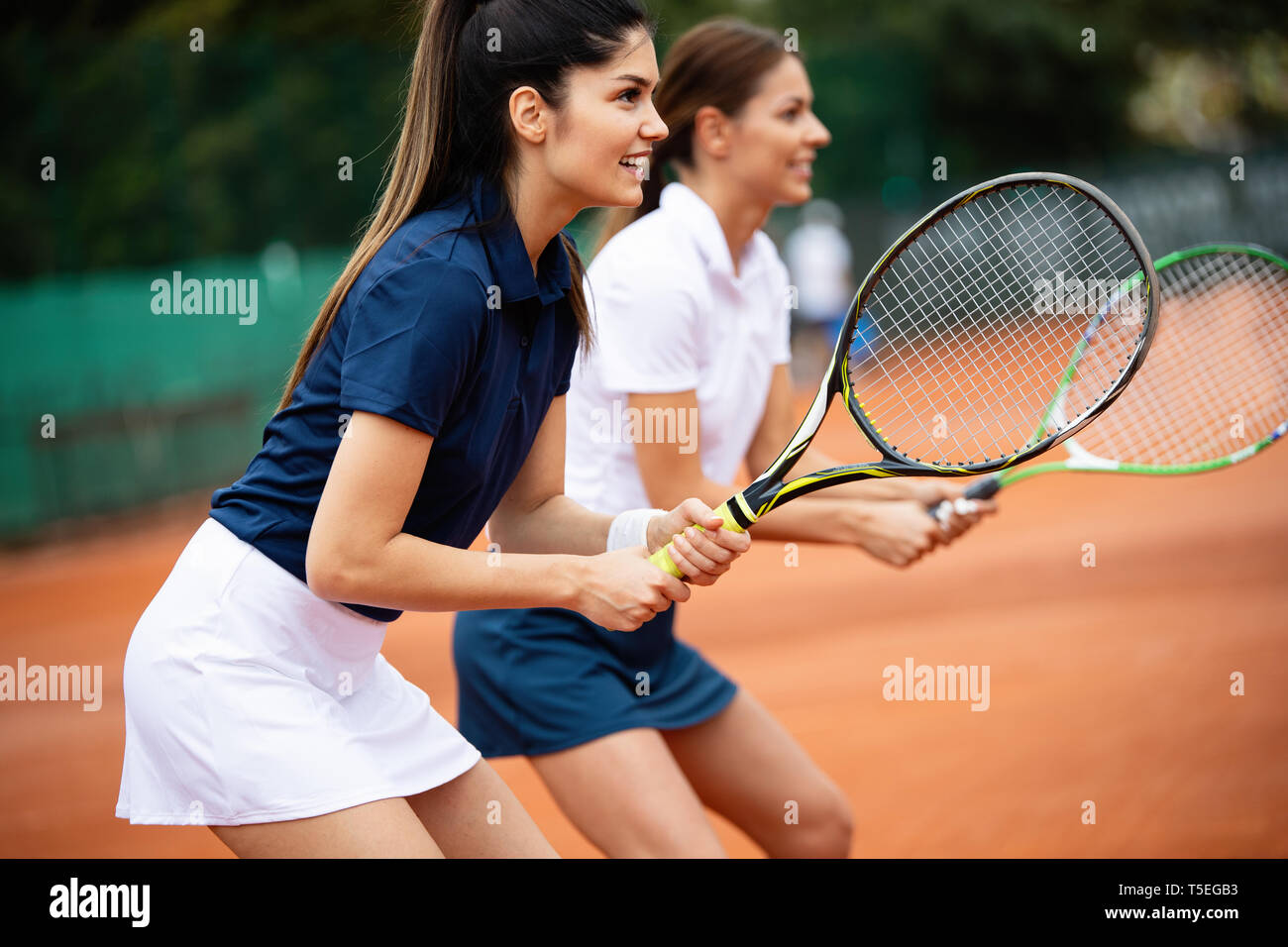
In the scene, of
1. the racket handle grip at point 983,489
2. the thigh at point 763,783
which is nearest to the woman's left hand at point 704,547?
the thigh at point 763,783

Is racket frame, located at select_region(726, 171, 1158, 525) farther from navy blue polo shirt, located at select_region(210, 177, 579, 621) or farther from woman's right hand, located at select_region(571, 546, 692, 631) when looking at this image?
navy blue polo shirt, located at select_region(210, 177, 579, 621)

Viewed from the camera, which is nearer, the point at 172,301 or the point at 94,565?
the point at 94,565

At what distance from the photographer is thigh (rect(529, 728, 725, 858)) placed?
8.41 feet

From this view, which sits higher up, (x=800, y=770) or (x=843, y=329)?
(x=843, y=329)

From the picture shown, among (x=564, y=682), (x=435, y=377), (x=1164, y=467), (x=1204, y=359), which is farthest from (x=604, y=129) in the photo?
(x=1204, y=359)

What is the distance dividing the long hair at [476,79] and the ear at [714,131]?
108 cm

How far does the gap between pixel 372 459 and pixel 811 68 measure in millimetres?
15468

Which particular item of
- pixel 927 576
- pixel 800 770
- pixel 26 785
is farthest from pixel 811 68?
pixel 800 770

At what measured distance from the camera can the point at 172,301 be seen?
10.0m

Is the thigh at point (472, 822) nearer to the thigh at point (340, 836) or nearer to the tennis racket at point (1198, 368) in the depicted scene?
the thigh at point (340, 836)

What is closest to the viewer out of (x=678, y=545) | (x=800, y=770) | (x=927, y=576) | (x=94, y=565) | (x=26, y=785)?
(x=678, y=545)
